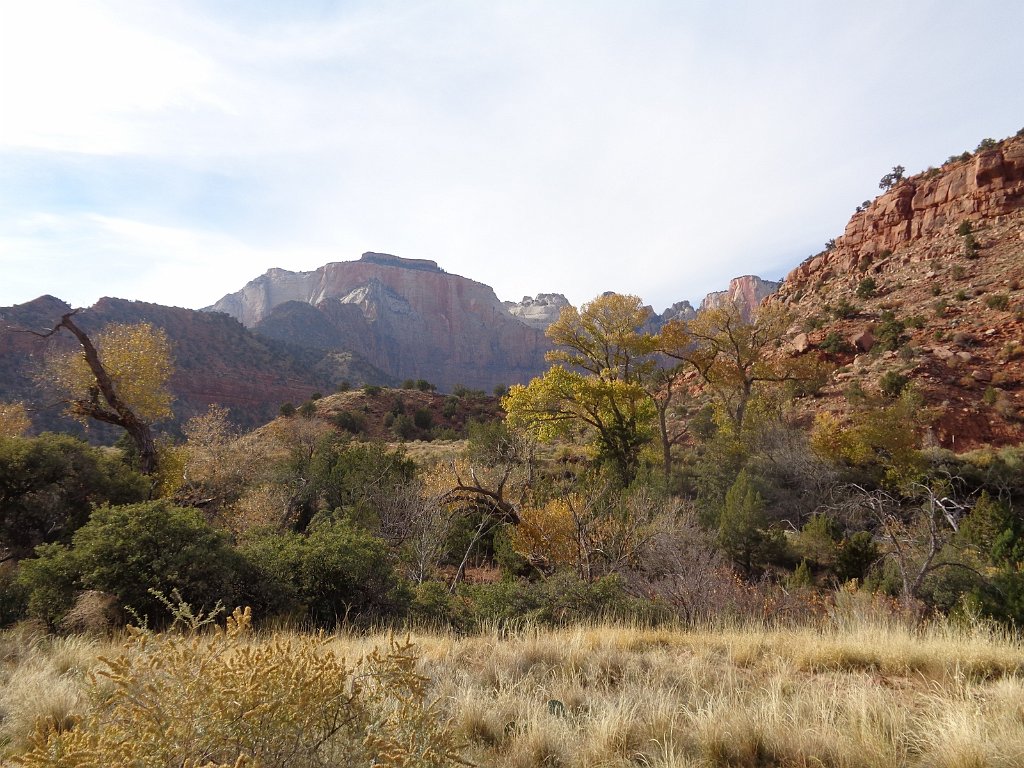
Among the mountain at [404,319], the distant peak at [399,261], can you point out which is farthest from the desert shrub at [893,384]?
the distant peak at [399,261]

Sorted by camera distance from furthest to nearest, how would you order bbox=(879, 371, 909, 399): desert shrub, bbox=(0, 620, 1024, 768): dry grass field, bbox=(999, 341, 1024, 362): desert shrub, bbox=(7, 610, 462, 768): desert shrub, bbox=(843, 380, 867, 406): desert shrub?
bbox=(879, 371, 909, 399): desert shrub < bbox=(999, 341, 1024, 362): desert shrub < bbox=(843, 380, 867, 406): desert shrub < bbox=(0, 620, 1024, 768): dry grass field < bbox=(7, 610, 462, 768): desert shrub

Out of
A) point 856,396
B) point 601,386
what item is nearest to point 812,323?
point 856,396

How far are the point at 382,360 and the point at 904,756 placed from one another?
112 meters

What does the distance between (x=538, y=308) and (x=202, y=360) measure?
350 feet

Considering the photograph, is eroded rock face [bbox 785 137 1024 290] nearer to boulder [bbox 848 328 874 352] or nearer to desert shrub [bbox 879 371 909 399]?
boulder [bbox 848 328 874 352]

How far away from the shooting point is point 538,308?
153m

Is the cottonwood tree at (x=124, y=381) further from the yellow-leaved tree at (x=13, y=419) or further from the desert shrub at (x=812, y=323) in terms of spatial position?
the desert shrub at (x=812, y=323)

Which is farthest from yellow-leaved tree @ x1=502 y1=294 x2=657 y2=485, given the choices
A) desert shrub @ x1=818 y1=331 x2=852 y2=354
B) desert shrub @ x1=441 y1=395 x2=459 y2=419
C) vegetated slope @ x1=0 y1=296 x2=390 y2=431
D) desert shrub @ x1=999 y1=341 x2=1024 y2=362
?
vegetated slope @ x1=0 y1=296 x2=390 y2=431

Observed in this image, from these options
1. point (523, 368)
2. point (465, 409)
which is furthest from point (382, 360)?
point (465, 409)

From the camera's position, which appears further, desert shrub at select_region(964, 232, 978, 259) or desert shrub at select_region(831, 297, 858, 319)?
desert shrub at select_region(831, 297, 858, 319)

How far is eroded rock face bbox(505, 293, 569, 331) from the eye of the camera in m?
141

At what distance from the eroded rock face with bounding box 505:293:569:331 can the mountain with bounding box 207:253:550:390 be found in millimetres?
4879

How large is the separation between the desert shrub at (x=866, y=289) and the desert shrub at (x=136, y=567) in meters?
39.7

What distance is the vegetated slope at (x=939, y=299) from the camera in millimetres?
21438
